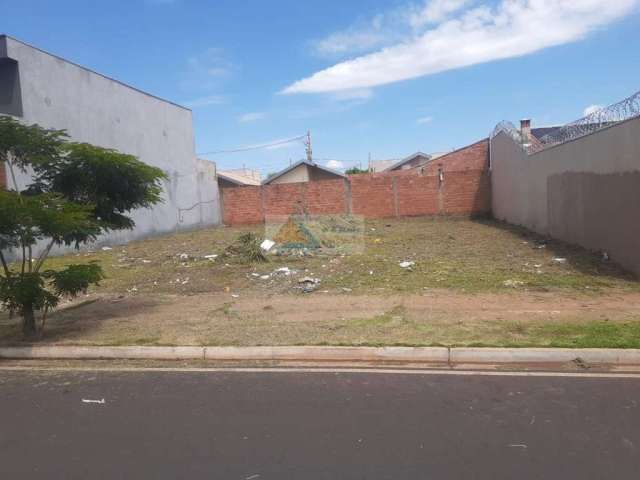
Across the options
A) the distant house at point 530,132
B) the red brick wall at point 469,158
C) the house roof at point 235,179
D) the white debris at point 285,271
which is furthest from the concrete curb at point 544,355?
the house roof at point 235,179

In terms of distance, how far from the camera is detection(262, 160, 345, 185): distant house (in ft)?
136

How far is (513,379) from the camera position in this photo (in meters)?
5.48

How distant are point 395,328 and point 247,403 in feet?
9.31

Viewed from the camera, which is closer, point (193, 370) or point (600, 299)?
point (193, 370)

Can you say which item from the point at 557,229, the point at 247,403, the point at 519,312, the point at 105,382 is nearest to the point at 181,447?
the point at 247,403

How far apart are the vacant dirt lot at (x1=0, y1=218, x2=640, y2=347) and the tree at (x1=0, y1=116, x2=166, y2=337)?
2.49 ft

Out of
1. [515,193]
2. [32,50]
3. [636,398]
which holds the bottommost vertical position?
[636,398]

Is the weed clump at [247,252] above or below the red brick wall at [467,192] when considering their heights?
below

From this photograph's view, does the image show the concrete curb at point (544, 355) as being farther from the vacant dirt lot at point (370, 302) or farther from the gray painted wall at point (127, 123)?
the gray painted wall at point (127, 123)

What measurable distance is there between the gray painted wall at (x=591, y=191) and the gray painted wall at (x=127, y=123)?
10.6 meters

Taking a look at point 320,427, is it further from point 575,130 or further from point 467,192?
point 467,192

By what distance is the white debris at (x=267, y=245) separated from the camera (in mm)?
14600

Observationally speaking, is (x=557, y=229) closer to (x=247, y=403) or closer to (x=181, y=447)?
(x=247, y=403)

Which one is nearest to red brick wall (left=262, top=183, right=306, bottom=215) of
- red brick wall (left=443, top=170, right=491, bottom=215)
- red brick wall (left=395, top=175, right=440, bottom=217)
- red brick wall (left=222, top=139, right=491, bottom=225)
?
red brick wall (left=222, top=139, right=491, bottom=225)
